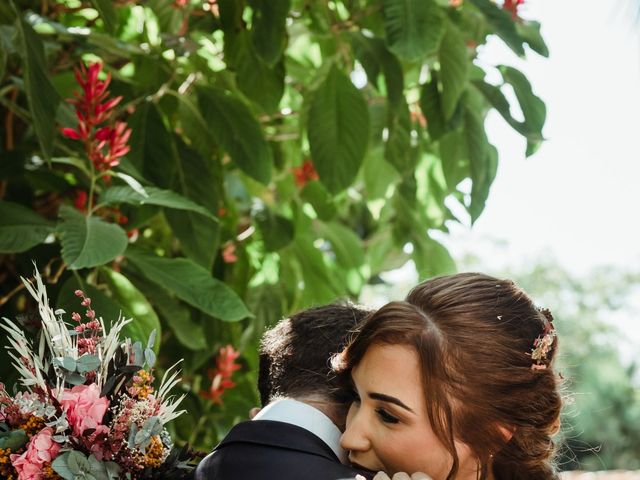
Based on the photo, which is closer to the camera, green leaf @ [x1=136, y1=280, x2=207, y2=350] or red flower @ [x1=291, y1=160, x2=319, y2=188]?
green leaf @ [x1=136, y1=280, x2=207, y2=350]

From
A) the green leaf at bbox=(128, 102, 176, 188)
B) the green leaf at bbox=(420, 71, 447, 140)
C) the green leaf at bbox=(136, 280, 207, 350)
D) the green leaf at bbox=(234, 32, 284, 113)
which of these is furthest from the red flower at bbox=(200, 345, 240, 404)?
the green leaf at bbox=(420, 71, 447, 140)

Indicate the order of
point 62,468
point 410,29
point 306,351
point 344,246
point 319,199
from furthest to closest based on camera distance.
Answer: point 344,246 → point 319,199 → point 410,29 → point 306,351 → point 62,468

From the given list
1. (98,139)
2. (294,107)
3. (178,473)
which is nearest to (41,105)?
(98,139)

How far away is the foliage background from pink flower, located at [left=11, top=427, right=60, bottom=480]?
447 millimetres

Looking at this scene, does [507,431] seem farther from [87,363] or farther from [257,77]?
[257,77]

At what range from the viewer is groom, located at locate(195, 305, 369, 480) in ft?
4.74

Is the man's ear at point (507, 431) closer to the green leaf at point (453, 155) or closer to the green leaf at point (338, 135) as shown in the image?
the green leaf at point (338, 135)

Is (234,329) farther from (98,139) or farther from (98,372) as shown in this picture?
(98,372)

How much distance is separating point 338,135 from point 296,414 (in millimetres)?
1018

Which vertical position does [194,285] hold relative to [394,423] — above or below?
below

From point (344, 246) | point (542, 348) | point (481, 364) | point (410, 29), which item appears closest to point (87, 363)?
point (481, 364)

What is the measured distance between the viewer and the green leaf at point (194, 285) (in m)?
2.02

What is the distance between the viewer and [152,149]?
Result: 7.84ft

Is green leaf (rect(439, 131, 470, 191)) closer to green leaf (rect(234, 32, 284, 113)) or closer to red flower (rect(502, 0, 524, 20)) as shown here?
red flower (rect(502, 0, 524, 20))
